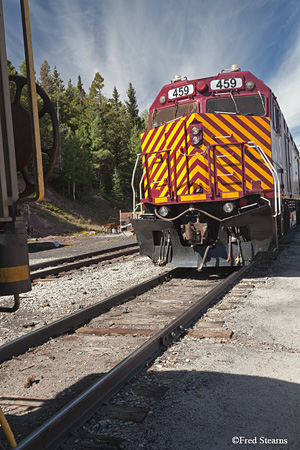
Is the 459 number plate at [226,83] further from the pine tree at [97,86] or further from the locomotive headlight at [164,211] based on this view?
the pine tree at [97,86]

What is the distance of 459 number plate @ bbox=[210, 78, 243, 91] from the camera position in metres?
7.62

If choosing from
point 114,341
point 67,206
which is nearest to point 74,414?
point 114,341

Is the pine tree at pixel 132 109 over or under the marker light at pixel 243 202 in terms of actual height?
over

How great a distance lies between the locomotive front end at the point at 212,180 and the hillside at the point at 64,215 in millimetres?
16836

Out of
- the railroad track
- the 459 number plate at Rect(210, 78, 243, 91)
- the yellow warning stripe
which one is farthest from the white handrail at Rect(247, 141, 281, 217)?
the yellow warning stripe

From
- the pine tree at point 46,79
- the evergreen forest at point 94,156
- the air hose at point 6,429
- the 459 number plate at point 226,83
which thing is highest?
the pine tree at point 46,79

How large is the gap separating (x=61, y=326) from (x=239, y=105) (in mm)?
5485

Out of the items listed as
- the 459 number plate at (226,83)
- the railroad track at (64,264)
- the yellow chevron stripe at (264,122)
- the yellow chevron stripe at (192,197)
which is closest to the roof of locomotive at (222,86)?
the 459 number plate at (226,83)

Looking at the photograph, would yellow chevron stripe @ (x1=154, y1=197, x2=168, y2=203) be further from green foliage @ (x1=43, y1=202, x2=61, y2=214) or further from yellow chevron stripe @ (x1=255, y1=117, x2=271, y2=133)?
green foliage @ (x1=43, y1=202, x2=61, y2=214)

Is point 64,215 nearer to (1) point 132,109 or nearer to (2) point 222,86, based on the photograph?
(2) point 222,86

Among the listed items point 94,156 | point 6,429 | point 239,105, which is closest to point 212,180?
point 239,105

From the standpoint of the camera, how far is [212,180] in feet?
23.3

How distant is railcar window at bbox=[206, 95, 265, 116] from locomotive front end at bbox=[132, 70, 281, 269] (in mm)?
19

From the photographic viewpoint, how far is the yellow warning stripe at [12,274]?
198 centimetres
